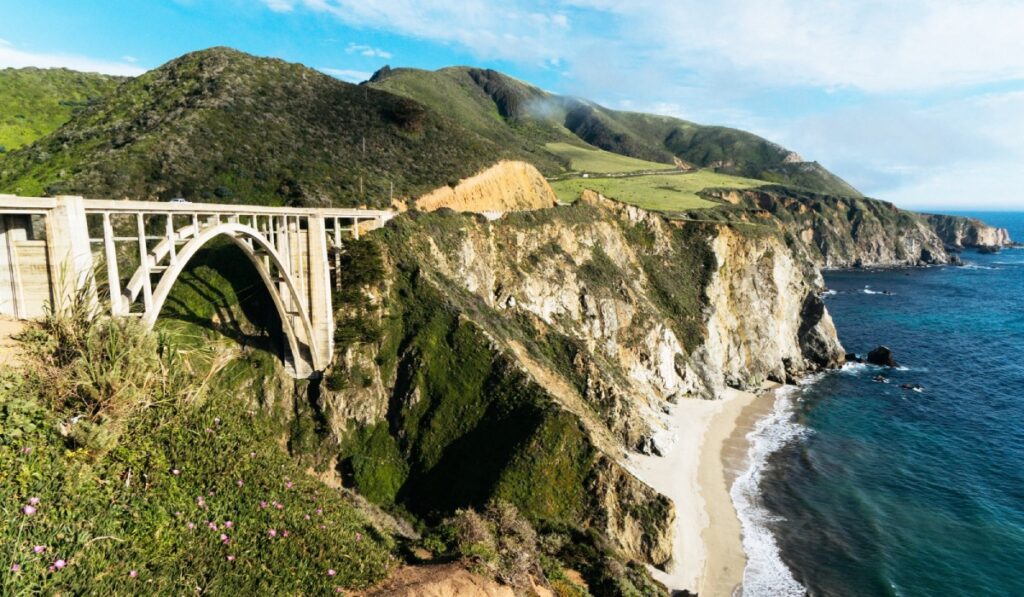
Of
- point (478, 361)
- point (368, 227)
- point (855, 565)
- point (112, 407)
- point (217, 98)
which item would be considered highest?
point (217, 98)

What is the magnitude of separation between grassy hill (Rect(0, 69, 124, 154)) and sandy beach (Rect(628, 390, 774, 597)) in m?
80.6

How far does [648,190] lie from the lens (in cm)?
10781

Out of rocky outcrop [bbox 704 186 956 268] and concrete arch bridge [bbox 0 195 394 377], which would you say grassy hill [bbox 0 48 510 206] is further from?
rocky outcrop [bbox 704 186 956 268]

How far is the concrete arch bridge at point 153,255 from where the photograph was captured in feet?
44.8

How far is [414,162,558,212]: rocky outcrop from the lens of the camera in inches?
2167

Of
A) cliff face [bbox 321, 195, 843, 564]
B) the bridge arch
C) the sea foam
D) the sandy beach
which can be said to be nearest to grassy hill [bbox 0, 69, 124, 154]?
the bridge arch

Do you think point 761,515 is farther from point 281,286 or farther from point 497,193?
point 497,193

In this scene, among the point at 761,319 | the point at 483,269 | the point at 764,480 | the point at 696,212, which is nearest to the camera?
the point at 764,480

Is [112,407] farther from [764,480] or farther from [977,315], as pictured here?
[977,315]

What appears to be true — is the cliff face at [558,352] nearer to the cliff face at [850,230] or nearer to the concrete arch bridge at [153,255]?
the concrete arch bridge at [153,255]

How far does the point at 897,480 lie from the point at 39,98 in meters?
119

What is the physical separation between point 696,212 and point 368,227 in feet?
223

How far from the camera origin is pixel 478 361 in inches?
1480

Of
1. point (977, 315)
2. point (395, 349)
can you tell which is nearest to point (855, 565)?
point (395, 349)
